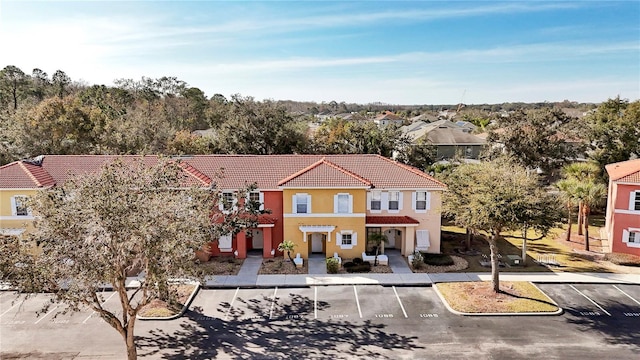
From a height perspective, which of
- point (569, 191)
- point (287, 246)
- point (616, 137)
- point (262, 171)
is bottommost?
point (287, 246)

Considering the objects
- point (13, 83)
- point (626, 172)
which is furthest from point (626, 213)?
point (13, 83)

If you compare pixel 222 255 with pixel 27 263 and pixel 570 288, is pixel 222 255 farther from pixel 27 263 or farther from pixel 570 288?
pixel 570 288

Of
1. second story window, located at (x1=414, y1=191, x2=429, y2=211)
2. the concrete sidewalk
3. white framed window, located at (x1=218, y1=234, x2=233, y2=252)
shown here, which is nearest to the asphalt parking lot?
the concrete sidewalk

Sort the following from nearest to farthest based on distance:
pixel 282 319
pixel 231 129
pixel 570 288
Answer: pixel 282 319 < pixel 570 288 < pixel 231 129

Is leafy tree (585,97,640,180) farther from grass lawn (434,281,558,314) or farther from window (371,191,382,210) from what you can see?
window (371,191,382,210)

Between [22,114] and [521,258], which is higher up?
[22,114]

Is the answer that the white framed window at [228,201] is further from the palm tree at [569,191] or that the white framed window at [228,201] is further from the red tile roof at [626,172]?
the red tile roof at [626,172]

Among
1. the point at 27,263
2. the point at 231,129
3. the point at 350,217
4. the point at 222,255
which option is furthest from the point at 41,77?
the point at 27,263

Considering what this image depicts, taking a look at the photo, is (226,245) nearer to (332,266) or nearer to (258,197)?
(258,197)
